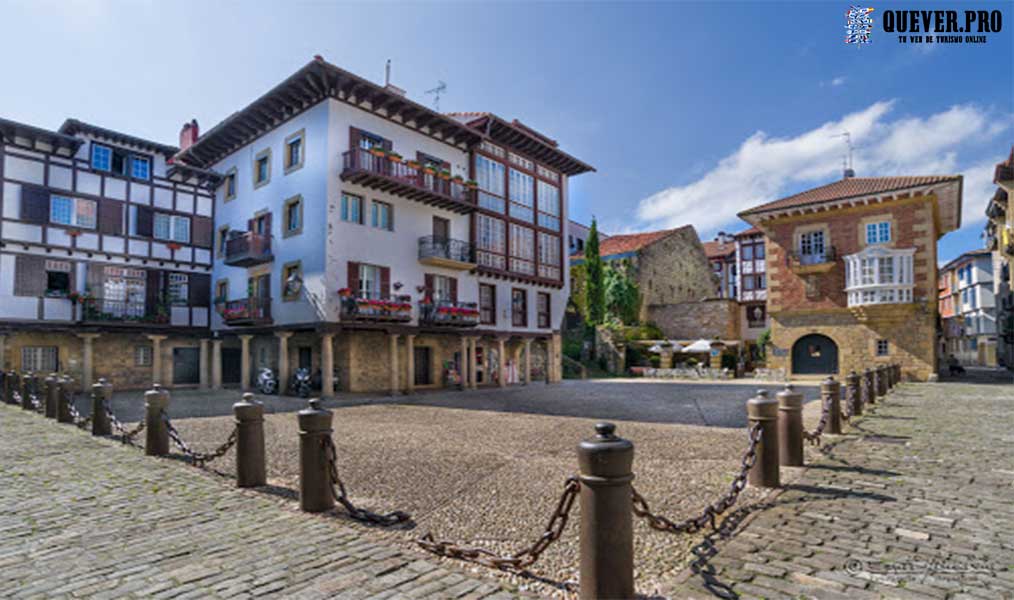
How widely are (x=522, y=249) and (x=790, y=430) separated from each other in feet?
67.0

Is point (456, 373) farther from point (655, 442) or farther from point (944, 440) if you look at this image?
point (944, 440)

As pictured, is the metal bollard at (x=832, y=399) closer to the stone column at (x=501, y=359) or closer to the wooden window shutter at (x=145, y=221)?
the stone column at (x=501, y=359)

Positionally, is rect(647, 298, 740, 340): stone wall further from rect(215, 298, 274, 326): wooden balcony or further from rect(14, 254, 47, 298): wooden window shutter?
rect(14, 254, 47, 298): wooden window shutter

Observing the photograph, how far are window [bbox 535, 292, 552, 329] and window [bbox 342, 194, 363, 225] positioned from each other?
34.8 ft

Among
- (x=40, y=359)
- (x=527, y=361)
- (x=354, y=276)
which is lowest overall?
(x=527, y=361)

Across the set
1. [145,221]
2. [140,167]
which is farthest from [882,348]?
[140,167]

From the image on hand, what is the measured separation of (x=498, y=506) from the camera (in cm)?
537

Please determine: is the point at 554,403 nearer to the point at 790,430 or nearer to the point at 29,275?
the point at 790,430

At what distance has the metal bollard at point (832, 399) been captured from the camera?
8508 millimetres

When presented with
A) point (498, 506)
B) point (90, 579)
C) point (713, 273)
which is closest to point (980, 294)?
point (713, 273)

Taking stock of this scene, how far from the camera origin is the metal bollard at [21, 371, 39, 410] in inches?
549

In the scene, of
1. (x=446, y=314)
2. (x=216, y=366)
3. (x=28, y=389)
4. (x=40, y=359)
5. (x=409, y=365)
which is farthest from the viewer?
(x=216, y=366)

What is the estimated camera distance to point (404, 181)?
20.2 m

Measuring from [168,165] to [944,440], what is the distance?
88.8ft
